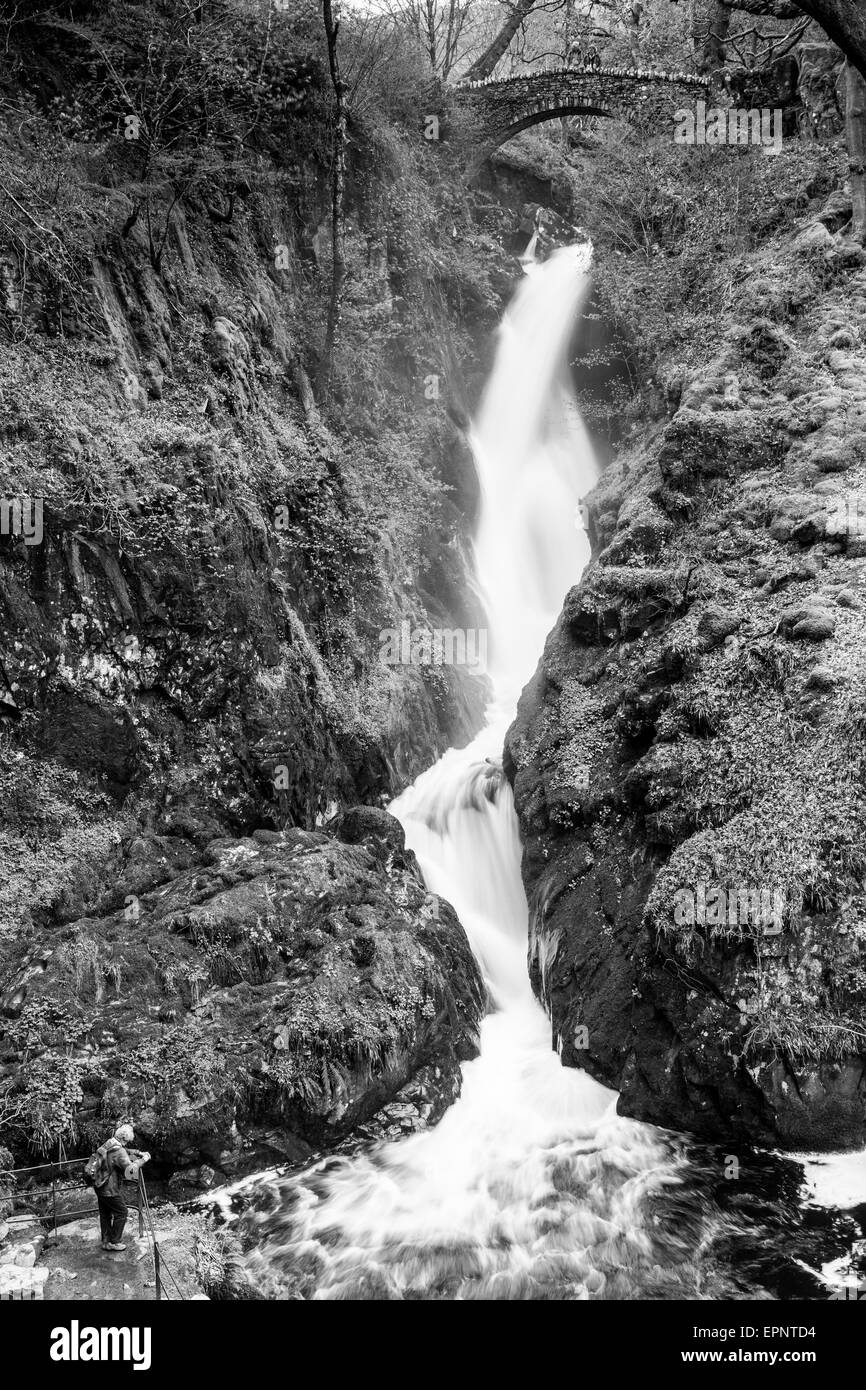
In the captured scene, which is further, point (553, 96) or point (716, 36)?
point (553, 96)

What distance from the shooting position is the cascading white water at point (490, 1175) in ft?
24.8

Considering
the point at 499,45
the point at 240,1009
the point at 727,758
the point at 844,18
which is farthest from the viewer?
the point at 499,45

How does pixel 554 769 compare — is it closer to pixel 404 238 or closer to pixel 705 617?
pixel 705 617

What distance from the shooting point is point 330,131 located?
1773 cm

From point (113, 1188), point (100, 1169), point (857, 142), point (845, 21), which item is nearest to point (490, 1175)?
point (113, 1188)

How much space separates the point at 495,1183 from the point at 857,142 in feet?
48.9

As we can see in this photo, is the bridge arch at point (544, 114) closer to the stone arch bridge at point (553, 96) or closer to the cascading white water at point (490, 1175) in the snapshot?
the stone arch bridge at point (553, 96)

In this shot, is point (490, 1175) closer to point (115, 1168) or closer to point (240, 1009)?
point (240, 1009)

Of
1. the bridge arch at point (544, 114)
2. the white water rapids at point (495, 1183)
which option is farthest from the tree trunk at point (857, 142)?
the white water rapids at point (495, 1183)

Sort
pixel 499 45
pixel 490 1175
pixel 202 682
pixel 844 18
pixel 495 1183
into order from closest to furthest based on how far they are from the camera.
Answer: pixel 844 18, pixel 495 1183, pixel 490 1175, pixel 202 682, pixel 499 45

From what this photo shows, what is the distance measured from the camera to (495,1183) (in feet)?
28.8

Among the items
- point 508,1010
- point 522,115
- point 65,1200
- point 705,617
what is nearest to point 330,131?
point 522,115
